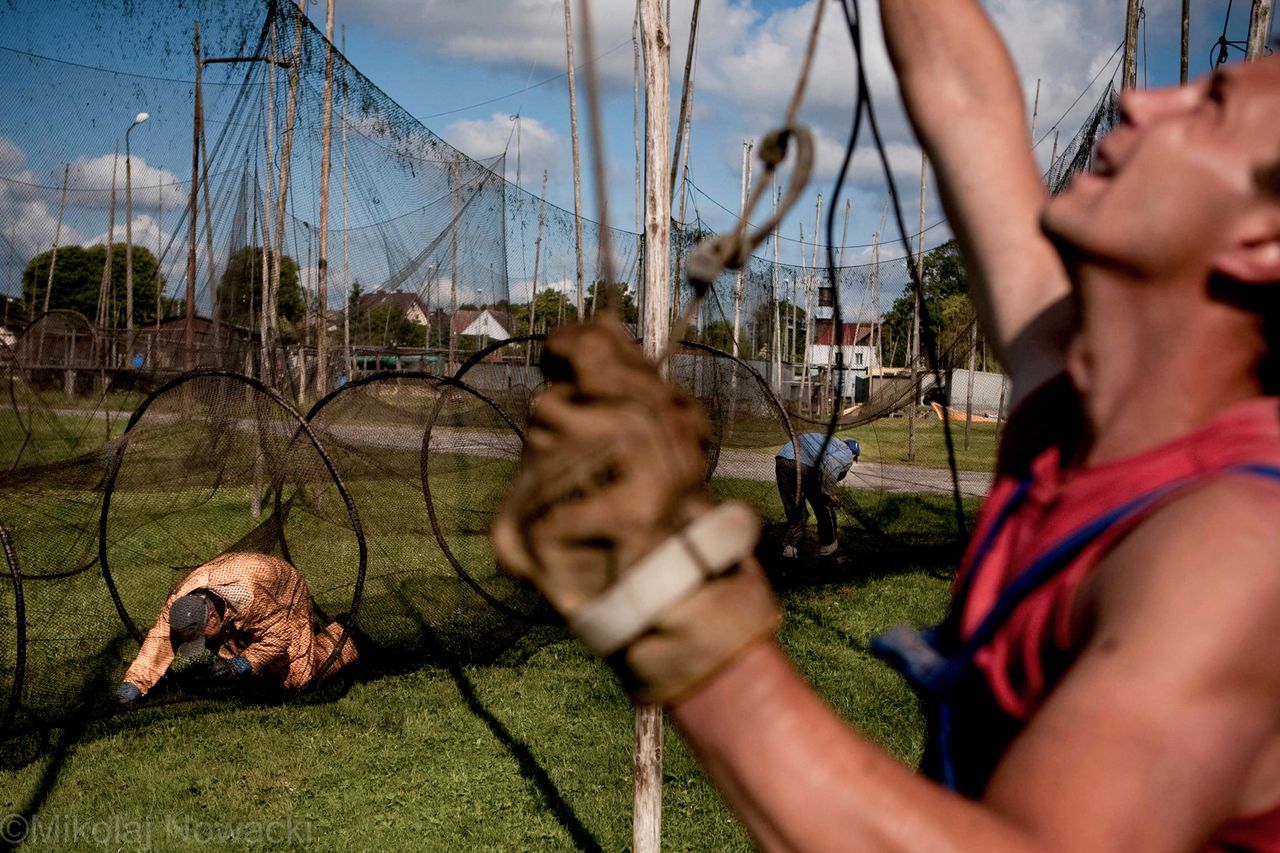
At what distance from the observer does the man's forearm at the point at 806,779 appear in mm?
670

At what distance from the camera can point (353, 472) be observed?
795 centimetres

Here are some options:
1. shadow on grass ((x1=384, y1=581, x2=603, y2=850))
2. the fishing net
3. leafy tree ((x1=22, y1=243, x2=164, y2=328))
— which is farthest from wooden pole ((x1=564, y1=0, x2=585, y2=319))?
leafy tree ((x1=22, y1=243, x2=164, y2=328))

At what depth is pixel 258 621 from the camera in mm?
6371

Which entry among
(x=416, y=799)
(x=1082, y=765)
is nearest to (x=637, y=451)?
(x=1082, y=765)

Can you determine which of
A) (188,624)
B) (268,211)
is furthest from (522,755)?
(268,211)

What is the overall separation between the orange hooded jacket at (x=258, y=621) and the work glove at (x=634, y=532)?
19.9 ft

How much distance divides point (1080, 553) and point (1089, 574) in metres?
0.04

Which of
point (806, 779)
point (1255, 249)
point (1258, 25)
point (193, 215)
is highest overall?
point (1258, 25)

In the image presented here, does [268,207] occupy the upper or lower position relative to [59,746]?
upper

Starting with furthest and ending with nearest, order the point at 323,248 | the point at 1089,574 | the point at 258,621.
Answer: the point at 323,248 → the point at 258,621 → the point at 1089,574

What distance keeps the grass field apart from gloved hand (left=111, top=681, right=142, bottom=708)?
0.17 metres

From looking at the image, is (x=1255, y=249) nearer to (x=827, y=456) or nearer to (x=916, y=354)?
(x=827, y=456)

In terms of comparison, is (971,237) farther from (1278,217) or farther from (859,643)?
(859,643)

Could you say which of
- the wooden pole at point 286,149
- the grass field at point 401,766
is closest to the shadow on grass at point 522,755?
the grass field at point 401,766
